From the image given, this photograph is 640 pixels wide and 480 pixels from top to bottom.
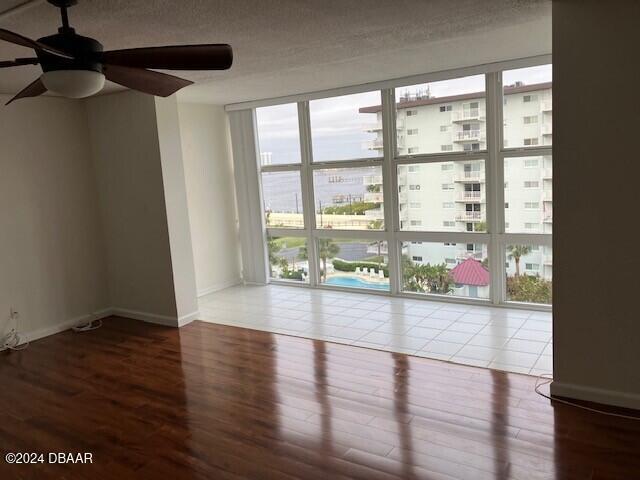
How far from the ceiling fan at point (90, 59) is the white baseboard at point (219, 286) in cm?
420

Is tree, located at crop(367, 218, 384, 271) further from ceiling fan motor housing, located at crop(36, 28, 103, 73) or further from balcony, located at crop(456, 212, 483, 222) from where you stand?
ceiling fan motor housing, located at crop(36, 28, 103, 73)

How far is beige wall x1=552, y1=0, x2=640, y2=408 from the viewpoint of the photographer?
2699mm

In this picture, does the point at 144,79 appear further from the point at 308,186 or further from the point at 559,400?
the point at 308,186

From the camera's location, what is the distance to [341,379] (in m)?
3.57

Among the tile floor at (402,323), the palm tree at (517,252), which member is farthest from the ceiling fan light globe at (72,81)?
the palm tree at (517,252)

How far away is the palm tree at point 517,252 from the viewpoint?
4.92 metres

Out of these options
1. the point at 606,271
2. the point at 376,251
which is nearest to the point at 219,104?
the point at 376,251

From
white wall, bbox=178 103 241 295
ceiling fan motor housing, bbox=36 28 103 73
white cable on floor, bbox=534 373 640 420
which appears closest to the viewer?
ceiling fan motor housing, bbox=36 28 103 73

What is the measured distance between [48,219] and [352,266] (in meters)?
3.23

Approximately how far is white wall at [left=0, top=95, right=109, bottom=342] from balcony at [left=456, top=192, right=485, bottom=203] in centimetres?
370

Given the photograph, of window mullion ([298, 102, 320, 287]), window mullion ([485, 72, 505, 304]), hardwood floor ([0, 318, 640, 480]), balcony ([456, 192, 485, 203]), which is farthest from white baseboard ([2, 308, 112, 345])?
window mullion ([485, 72, 505, 304])

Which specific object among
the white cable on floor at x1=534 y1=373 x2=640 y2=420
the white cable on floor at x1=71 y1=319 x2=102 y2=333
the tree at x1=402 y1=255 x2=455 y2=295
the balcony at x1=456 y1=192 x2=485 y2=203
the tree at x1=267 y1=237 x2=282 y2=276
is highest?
the balcony at x1=456 y1=192 x2=485 y2=203

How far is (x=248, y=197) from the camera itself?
6.61 meters

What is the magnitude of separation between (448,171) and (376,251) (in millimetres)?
1244
